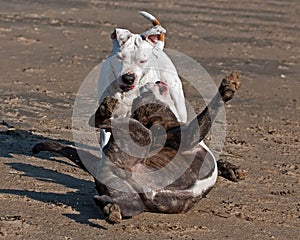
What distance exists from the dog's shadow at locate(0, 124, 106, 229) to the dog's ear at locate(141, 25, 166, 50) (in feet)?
3.65

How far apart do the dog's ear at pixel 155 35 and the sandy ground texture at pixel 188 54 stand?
1063 millimetres

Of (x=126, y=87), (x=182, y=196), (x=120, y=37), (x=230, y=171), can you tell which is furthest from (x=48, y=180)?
(x=120, y=37)

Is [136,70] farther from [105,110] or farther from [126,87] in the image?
[105,110]

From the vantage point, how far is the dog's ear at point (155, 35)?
22.4ft

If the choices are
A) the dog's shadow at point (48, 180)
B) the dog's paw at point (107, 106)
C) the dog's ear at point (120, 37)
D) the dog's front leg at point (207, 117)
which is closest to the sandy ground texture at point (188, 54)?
the dog's shadow at point (48, 180)

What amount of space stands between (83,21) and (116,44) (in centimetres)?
713

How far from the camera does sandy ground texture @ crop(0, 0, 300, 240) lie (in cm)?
516

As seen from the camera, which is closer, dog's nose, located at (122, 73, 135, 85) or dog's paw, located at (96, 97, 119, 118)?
dog's paw, located at (96, 97, 119, 118)

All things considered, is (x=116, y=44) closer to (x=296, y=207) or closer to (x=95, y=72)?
(x=296, y=207)

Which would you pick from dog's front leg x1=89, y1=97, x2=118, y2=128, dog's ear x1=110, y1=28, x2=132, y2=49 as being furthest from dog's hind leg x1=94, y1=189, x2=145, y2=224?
dog's ear x1=110, y1=28, x2=132, y2=49

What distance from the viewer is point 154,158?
5.30 m

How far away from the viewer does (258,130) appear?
27.2 ft

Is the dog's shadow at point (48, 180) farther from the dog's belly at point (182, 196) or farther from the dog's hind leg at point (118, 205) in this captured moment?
the dog's belly at point (182, 196)

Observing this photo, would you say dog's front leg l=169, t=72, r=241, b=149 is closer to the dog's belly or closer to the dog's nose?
the dog's belly
